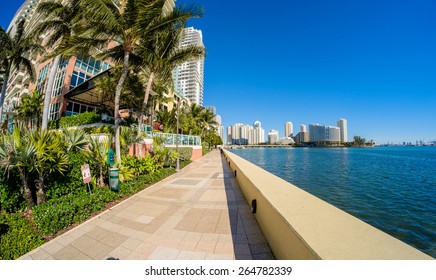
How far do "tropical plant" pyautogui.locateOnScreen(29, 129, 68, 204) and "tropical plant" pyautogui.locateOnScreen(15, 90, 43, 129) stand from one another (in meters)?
18.7

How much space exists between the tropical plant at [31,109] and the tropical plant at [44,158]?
18.7 meters

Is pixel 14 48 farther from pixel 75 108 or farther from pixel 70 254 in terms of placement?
pixel 70 254

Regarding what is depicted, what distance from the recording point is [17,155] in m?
5.22

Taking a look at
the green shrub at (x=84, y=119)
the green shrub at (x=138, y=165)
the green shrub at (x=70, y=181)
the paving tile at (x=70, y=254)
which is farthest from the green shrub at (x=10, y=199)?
the green shrub at (x=84, y=119)

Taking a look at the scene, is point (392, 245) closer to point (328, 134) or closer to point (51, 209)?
point (51, 209)

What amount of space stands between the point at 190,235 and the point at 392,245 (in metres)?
3.60

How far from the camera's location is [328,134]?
18012cm

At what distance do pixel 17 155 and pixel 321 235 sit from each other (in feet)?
25.5

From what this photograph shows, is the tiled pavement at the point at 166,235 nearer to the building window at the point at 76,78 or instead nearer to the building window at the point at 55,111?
the building window at the point at 55,111

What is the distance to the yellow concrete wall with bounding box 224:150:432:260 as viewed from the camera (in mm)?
1766

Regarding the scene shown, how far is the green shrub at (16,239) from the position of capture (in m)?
3.54

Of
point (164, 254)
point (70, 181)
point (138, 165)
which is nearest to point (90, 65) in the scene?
point (138, 165)

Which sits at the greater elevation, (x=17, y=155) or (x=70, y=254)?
(x=17, y=155)

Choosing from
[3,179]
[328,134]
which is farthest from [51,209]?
[328,134]
